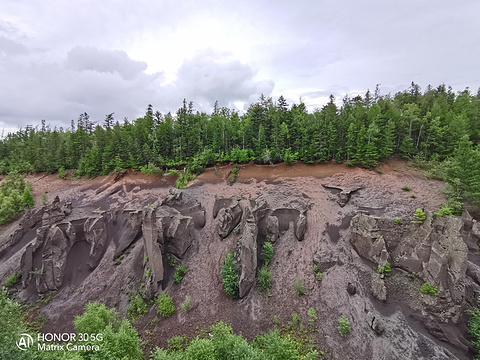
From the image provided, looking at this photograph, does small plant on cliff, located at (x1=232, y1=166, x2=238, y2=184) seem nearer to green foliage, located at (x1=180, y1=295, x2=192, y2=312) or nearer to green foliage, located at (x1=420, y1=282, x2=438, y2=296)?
green foliage, located at (x1=180, y1=295, x2=192, y2=312)

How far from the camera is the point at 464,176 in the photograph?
56.2ft

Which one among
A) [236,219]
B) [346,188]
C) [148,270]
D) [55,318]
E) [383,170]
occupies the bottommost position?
[55,318]

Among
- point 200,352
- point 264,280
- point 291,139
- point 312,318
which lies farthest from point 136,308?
point 291,139

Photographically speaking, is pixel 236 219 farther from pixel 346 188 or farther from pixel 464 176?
pixel 464 176

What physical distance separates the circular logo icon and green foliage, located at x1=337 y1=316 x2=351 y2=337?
18873 mm

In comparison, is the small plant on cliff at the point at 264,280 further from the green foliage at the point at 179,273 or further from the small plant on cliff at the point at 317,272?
the green foliage at the point at 179,273

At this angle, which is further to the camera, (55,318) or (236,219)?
(236,219)

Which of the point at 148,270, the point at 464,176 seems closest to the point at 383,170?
the point at 464,176

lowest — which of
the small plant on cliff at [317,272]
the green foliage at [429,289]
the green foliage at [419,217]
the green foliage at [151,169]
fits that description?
the small plant on cliff at [317,272]

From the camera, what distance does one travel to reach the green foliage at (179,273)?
64.7ft

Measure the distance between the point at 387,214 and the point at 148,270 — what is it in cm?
2350

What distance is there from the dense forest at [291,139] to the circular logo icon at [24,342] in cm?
2390

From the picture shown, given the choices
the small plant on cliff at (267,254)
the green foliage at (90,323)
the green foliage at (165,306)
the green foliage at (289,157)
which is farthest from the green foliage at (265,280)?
the green foliage at (289,157)

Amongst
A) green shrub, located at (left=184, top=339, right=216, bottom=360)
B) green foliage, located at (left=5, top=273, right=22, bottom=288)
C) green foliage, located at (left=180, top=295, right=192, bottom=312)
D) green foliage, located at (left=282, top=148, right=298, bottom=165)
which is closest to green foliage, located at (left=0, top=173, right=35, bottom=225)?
green foliage, located at (left=5, top=273, right=22, bottom=288)
